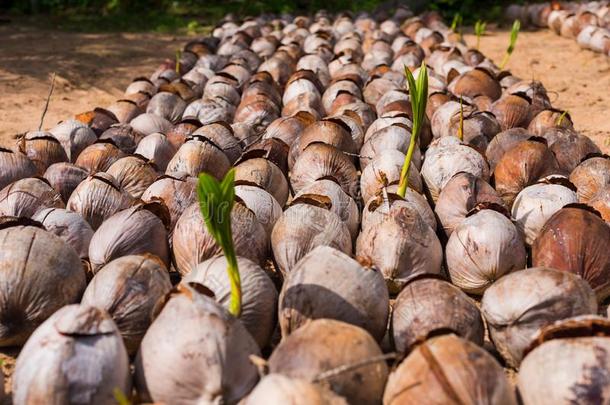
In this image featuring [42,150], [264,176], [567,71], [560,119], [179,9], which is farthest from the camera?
[179,9]

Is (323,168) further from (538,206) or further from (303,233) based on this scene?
(538,206)

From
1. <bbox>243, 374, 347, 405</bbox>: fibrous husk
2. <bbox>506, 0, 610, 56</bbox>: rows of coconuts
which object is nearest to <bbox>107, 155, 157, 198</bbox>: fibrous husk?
<bbox>243, 374, 347, 405</bbox>: fibrous husk

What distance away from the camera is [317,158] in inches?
173

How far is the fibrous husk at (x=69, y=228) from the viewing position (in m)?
3.50

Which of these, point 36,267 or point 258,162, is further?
point 258,162

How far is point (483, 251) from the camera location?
3.43 metres

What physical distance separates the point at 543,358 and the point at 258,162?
2.32m

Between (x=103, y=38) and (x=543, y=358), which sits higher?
(x=543, y=358)

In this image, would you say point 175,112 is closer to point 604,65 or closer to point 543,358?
point 543,358

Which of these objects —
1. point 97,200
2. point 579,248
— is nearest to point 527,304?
point 579,248

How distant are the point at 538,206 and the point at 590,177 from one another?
65 centimetres

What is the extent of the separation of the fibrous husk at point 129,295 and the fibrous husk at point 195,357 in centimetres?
35

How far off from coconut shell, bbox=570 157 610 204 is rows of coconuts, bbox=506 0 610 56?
220 inches

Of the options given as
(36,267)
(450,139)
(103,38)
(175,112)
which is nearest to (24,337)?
(36,267)
